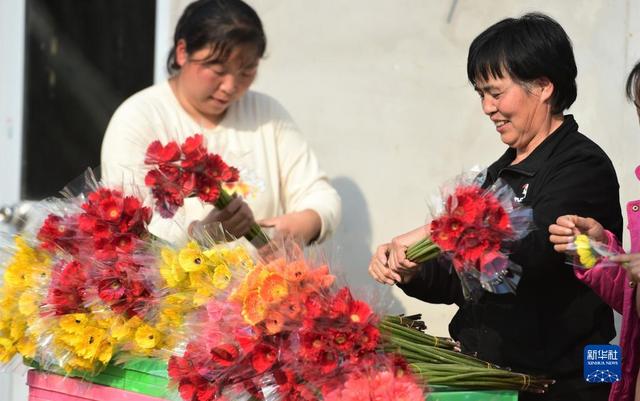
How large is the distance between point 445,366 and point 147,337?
706 mm

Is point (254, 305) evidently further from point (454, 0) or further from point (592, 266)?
point (454, 0)

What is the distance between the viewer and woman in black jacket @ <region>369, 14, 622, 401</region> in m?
2.33

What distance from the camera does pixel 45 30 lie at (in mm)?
5086

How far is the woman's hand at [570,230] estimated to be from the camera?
2.11 m

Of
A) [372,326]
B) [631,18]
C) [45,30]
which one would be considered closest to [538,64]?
[372,326]

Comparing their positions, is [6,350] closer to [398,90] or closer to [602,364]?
[602,364]

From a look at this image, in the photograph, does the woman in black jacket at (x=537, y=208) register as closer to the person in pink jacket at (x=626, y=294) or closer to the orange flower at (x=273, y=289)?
the person in pink jacket at (x=626, y=294)

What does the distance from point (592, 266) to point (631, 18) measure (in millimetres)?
1942

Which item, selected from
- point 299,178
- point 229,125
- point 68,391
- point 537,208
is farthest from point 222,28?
point 537,208

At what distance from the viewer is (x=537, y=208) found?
2307 millimetres

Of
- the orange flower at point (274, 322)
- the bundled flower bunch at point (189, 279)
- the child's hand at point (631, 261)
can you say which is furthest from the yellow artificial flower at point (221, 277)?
the child's hand at point (631, 261)

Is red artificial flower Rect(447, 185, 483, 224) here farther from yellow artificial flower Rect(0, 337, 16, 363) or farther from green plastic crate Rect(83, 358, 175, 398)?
yellow artificial flower Rect(0, 337, 16, 363)

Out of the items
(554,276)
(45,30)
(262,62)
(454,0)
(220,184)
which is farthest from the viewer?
(45,30)

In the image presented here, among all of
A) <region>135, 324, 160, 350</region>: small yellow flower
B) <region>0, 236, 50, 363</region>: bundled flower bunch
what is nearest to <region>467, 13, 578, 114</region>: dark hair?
<region>135, 324, 160, 350</region>: small yellow flower
